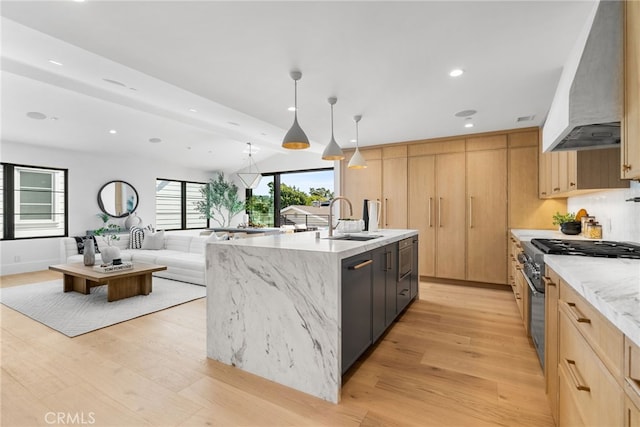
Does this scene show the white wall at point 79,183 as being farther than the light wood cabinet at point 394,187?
Yes

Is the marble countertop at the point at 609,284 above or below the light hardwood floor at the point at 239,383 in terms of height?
above

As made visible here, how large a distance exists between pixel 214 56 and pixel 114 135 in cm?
459

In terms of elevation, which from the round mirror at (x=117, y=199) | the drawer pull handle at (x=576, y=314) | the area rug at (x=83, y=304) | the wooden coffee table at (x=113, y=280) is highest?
the round mirror at (x=117, y=199)

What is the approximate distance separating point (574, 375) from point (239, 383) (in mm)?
1841

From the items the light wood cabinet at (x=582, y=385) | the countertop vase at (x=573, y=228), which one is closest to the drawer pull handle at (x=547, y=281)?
the light wood cabinet at (x=582, y=385)

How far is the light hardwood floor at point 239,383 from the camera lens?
5.65ft

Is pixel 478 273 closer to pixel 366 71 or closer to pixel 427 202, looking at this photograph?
pixel 427 202

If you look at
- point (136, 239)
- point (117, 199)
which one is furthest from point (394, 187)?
point (117, 199)

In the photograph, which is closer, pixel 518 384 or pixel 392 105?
pixel 518 384

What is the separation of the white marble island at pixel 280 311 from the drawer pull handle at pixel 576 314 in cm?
110

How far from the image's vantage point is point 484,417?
1.72 meters

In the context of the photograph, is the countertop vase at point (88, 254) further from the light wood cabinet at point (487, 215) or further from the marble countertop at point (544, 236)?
the light wood cabinet at point (487, 215)

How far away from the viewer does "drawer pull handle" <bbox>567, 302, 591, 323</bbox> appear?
114 cm

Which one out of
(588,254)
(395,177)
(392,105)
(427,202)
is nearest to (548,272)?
(588,254)
